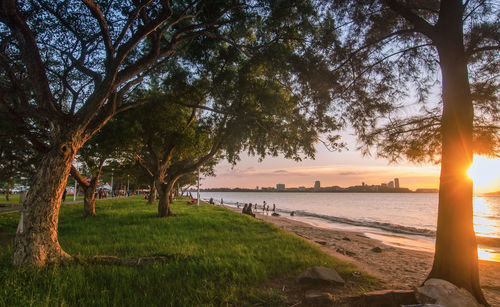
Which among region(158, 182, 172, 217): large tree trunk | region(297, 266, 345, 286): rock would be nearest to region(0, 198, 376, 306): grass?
region(297, 266, 345, 286): rock

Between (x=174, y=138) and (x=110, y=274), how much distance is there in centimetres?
948

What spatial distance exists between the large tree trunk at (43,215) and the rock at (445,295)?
697 cm

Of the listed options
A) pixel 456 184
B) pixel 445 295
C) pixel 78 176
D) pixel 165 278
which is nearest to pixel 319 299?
pixel 445 295

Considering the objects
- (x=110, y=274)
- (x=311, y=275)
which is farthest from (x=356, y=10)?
(x=110, y=274)

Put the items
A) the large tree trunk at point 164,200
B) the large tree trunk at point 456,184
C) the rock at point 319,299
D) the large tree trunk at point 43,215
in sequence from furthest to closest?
the large tree trunk at point 164,200 → the large tree trunk at point 43,215 → the large tree trunk at point 456,184 → the rock at point 319,299

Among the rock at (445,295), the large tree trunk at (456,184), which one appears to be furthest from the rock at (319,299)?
the large tree trunk at (456,184)

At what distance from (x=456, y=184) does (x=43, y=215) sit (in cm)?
804

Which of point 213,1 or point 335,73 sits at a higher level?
point 213,1

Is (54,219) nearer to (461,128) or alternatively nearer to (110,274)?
(110,274)

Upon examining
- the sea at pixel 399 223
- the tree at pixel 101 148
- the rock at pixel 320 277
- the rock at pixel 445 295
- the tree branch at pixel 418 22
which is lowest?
the sea at pixel 399 223

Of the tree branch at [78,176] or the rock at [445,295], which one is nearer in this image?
the rock at [445,295]

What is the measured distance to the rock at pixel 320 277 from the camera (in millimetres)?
4656

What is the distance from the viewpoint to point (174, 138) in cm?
1319

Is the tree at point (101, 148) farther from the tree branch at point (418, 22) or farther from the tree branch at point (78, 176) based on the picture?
the tree branch at point (418, 22)
